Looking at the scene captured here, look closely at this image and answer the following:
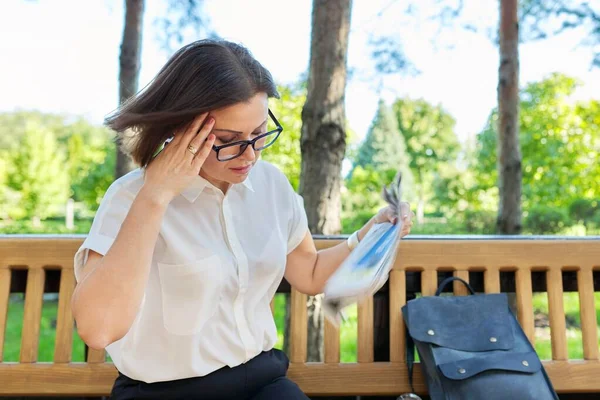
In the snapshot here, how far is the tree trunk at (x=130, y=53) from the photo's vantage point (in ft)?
13.8

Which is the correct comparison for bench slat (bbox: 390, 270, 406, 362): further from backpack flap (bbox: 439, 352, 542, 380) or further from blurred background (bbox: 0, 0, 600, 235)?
blurred background (bbox: 0, 0, 600, 235)

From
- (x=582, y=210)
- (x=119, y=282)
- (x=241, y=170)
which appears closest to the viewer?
(x=119, y=282)

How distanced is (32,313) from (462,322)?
1.42 meters

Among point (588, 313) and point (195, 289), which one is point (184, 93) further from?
point (588, 313)

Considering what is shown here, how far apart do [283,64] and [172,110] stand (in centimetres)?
1051

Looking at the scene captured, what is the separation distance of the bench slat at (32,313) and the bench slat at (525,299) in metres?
1.65

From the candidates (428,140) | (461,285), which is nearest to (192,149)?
(461,285)

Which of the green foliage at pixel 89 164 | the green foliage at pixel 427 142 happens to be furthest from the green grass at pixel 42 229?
the green foliage at pixel 427 142

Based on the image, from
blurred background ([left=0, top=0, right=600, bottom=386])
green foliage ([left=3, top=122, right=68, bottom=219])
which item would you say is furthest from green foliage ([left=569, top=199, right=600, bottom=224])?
green foliage ([left=3, top=122, right=68, bottom=219])

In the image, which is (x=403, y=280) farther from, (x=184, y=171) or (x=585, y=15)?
(x=585, y=15)

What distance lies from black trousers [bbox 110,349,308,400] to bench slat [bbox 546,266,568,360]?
103 cm

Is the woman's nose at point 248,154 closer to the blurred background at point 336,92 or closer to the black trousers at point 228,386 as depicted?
the blurred background at point 336,92

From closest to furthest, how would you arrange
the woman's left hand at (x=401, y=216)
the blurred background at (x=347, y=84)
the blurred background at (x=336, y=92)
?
1. the woman's left hand at (x=401, y=216)
2. the blurred background at (x=336, y=92)
3. the blurred background at (x=347, y=84)

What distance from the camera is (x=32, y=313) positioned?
6.05 feet
